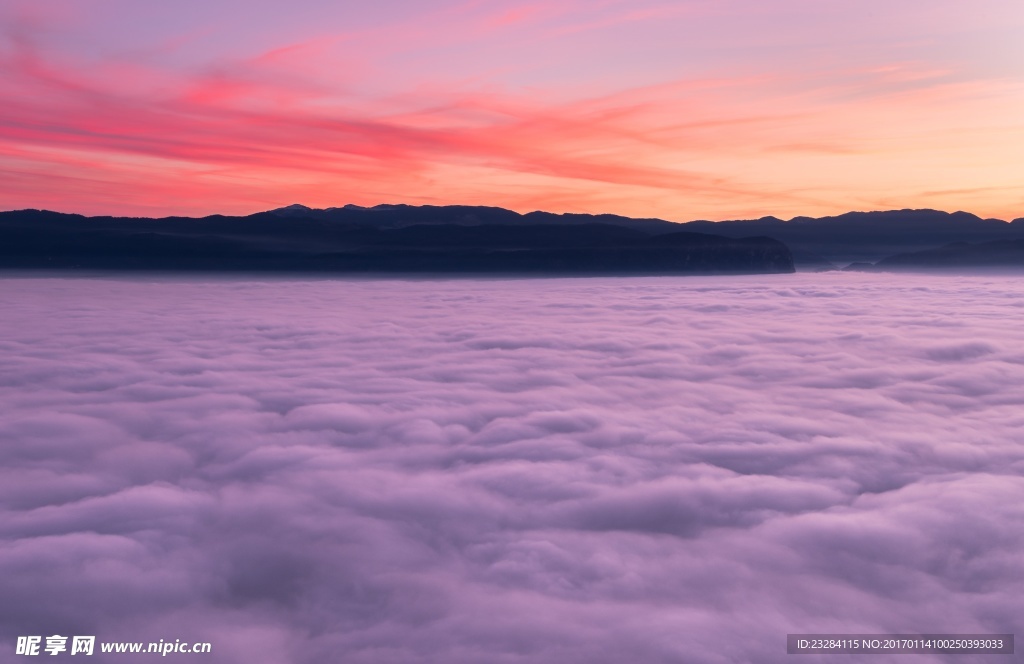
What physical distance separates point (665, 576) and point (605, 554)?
0.81 m

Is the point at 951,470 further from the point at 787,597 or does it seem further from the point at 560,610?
the point at 560,610

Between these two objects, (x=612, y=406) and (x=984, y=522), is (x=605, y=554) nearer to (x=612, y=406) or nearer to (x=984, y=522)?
(x=984, y=522)

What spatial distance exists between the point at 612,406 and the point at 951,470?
787 cm

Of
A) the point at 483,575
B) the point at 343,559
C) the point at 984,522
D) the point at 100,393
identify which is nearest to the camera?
the point at 483,575

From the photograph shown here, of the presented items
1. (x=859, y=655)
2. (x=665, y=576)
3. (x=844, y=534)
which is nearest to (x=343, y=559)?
(x=665, y=576)

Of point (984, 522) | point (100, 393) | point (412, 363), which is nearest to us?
point (984, 522)

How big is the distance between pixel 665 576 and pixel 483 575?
2203 mm

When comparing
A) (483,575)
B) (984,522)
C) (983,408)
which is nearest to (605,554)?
(483,575)

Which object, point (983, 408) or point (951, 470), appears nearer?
point (951, 470)

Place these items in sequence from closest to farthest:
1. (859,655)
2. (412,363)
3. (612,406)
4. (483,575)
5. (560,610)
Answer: (859,655) < (560,610) < (483,575) < (612,406) < (412,363)

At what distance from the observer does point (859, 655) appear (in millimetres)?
7164

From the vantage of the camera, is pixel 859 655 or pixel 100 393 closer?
pixel 859 655

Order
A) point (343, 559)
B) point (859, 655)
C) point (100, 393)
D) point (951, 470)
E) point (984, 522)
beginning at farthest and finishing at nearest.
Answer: point (100, 393)
point (951, 470)
point (984, 522)
point (343, 559)
point (859, 655)

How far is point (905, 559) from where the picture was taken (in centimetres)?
959
